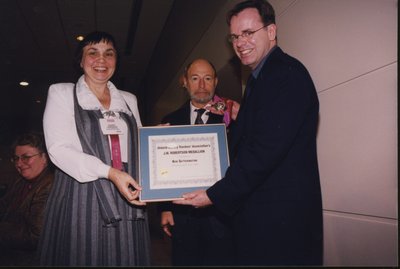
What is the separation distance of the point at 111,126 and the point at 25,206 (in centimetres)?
72

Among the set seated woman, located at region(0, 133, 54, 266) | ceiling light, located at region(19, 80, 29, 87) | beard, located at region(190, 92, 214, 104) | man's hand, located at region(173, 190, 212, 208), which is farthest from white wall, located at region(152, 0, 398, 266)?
ceiling light, located at region(19, 80, 29, 87)

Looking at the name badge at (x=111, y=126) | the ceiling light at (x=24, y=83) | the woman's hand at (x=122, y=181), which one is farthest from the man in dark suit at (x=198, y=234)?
the ceiling light at (x=24, y=83)

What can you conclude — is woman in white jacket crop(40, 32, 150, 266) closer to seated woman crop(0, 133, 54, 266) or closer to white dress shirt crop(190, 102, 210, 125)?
seated woman crop(0, 133, 54, 266)

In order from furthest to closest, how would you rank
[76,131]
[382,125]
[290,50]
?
[290,50]
[76,131]
[382,125]

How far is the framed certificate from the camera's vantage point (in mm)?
1736

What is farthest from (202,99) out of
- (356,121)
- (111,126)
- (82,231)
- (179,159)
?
(82,231)

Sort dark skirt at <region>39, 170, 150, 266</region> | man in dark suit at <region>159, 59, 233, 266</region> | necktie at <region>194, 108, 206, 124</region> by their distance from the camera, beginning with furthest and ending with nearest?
necktie at <region>194, 108, 206, 124</region>
man in dark suit at <region>159, 59, 233, 266</region>
dark skirt at <region>39, 170, 150, 266</region>

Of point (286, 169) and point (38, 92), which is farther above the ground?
point (38, 92)

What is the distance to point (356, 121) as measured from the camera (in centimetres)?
153

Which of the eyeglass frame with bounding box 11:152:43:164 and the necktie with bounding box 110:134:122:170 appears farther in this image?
the eyeglass frame with bounding box 11:152:43:164

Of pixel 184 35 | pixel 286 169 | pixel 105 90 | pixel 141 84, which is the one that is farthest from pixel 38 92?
pixel 286 169

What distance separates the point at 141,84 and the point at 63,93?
341 inches

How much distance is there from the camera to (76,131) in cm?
171

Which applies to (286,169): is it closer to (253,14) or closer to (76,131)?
(253,14)
